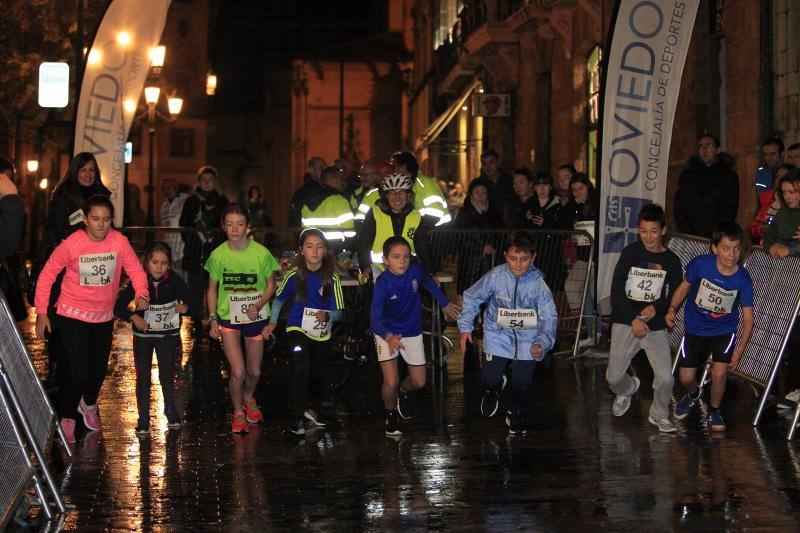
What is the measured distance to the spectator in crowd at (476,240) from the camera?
14938mm

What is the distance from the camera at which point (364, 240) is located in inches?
457

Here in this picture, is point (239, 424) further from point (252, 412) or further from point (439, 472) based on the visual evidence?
point (439, 472)

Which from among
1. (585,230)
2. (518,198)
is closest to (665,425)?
(585,230)

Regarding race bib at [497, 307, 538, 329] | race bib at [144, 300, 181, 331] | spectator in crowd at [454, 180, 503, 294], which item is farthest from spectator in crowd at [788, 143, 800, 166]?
race bib at [144, 300, 181, 331]

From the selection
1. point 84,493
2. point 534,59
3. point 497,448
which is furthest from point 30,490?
point 534,59

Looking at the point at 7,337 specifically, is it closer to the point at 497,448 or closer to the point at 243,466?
the point at 243,466

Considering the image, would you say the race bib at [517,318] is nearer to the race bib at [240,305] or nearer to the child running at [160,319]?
the race bib at [240,305]

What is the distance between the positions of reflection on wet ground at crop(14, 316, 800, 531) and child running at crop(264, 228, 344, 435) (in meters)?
0.46

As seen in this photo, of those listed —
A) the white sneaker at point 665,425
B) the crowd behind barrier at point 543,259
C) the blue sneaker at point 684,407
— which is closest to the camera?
the white sneaker at point 665,425

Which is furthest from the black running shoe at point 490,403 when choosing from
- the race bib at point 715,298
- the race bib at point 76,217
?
the race bib at point 76,217

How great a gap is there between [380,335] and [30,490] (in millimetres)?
2979

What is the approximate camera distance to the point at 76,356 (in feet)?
31.2

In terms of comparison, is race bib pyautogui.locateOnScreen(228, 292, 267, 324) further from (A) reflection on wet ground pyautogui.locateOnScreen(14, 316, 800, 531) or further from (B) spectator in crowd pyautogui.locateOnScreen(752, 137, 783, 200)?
(B) spectator in crowd pyautogui.locateOnScreen(752, 137, 783, 200)

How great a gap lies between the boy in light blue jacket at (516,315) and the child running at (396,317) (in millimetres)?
268
